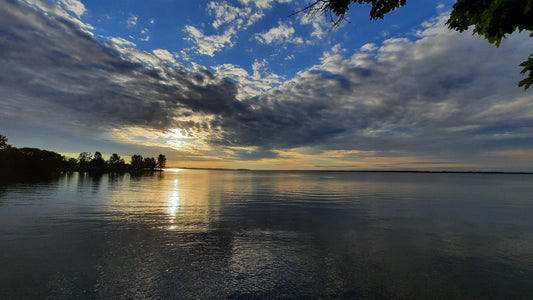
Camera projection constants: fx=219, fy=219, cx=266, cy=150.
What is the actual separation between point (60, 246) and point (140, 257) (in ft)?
18.7

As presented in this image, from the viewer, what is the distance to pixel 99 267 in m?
10.2

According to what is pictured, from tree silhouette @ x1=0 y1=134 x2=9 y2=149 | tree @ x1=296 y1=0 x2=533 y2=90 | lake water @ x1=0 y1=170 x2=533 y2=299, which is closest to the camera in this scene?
tree @ x1=296 y1=0 x2=533 y2=90

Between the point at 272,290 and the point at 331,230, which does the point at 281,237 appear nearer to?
the point at 331,230

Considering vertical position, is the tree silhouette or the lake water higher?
the tree silhouette

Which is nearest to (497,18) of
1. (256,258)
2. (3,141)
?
(256,258)

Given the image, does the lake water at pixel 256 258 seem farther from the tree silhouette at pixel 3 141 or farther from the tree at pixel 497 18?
the tree silhouette at pixel 3 141

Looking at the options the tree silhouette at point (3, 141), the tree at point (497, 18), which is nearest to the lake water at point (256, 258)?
the tree at point (497, 18)

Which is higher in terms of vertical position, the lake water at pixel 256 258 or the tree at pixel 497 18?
the tree at pixel 497 18

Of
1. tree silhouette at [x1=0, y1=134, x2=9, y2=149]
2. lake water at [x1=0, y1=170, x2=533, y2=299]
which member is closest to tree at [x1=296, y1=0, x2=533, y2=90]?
lake water at [x1=0, y1=170, x2=533, y2=299]

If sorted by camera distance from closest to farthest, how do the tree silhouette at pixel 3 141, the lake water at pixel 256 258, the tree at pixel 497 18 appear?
the tree at pixel 497 18, the lake water at pixel 256 258, the tree silhouette at pixel 3 141

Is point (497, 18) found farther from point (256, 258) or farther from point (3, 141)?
point (3, 141)

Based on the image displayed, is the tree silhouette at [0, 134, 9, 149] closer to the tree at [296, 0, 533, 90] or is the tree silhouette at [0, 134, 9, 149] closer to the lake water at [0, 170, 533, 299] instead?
the lake water at [0, 170, 533, 299]

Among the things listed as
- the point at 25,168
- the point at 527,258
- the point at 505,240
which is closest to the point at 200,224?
the point at 527,258

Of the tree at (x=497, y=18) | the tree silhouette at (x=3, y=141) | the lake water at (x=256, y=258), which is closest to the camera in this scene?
the tree at (x=497, y=18)
